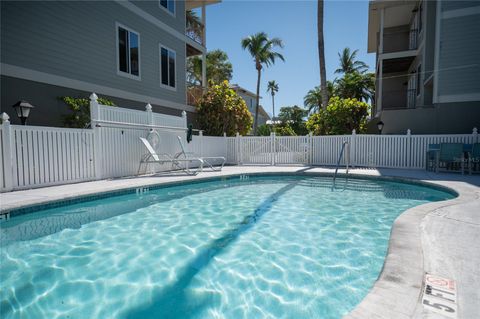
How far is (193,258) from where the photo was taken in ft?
10.4

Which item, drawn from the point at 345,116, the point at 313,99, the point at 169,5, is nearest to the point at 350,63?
the point at 313,99

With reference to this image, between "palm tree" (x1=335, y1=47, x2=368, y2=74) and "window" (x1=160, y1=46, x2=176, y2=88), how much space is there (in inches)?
892

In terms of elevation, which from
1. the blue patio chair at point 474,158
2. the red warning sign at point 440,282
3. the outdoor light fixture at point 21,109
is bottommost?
the red warning sign at point 440,282

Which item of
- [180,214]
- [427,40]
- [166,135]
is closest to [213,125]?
[166,135]

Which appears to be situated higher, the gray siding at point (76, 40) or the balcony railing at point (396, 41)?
the balcony railing at point (396, 41)

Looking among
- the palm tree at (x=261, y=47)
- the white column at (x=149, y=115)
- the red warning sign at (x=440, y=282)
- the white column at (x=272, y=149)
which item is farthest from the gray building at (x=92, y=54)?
the palm tree at (x=261, y=47)

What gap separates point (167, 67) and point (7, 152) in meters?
8.17

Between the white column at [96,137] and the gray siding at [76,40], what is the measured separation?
196 centimetres

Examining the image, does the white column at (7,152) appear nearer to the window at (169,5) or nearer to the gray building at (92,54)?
the gray building at (92,54)

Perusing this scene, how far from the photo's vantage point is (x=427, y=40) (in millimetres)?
11945

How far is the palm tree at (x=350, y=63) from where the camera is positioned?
1140 inches

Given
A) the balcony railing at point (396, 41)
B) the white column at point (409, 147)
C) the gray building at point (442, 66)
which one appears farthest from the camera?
the balcony railing at point (396, 41)

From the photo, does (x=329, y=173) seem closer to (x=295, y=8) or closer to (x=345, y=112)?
(x=345, y=112)

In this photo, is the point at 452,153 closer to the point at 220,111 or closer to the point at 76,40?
the point at 220,111
